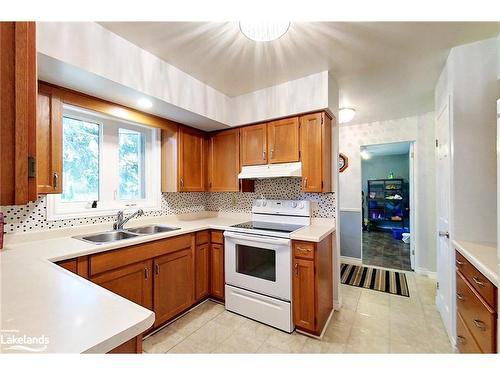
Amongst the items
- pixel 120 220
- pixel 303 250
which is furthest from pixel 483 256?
pixel 120 220

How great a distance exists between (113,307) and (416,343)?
224 cm

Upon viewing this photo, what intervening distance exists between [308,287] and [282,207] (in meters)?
0.97

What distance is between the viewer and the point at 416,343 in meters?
1.77

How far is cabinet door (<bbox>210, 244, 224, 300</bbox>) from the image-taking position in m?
2.36

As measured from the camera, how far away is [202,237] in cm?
239

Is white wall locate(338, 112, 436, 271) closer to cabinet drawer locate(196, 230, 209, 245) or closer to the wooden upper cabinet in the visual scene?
cabinet drawer locate(196, 230, 209, 245)

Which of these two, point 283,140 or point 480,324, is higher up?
point 283,140

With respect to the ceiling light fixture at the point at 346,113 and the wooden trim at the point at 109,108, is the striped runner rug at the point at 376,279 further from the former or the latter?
the wooden trim at the point at 109,108

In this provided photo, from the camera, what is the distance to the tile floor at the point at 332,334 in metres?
1.72

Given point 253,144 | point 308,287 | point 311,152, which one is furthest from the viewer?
point 253,144

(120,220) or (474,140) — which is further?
(120,220)

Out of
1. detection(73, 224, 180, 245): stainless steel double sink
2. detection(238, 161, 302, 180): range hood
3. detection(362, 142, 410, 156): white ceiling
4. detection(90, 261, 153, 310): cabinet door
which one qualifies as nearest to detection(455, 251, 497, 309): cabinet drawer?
detection(238, 161, 302, 180): range hood

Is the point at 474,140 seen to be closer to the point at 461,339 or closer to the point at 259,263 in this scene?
the point at 461,339
